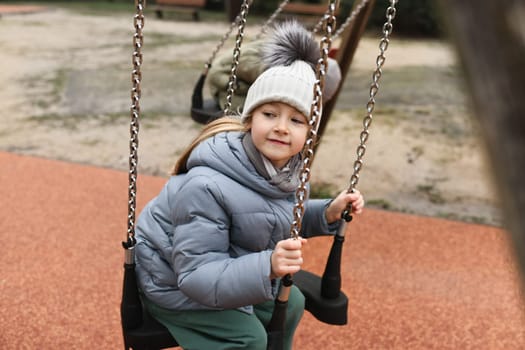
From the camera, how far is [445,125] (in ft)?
17.9

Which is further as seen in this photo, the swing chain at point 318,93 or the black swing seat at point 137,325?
the black swing seat at point 137,325

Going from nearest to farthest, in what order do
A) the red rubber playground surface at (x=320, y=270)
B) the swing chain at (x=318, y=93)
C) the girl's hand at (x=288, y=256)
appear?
the swing chain at (x=318, y=93) → the girl's hand at (x=288, y=256) → the red rubber playground surface at (x=320, y=270)

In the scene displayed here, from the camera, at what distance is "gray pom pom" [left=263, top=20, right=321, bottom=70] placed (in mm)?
1450

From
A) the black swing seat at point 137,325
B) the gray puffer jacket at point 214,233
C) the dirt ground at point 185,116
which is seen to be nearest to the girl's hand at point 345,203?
the gray puffer jacket at point 214,233

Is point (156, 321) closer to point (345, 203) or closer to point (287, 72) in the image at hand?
point (345, 203)

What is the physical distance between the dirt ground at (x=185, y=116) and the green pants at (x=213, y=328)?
2.23 metres

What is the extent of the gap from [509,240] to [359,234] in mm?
2627

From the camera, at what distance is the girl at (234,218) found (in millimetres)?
1278

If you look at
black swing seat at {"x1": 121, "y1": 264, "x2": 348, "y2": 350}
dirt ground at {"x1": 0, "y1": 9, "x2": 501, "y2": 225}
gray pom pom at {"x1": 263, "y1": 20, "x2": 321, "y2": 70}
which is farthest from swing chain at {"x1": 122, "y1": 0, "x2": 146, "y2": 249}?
dirt ground at {"x1": 0, "y1": 9, "x2": 501, "y2": 225}

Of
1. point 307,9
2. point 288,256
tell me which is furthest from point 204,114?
point 307,9

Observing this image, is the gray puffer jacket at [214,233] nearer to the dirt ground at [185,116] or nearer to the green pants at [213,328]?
the green pants at [213,328]

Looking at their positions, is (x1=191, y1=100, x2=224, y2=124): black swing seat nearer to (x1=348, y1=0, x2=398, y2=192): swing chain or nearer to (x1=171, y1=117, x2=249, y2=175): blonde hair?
(x1=171, y1=117, x2=249, y2=175): blonde hair

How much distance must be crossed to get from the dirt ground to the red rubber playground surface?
50cm

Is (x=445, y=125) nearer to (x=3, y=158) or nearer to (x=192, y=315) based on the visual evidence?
(x=3, y=158)
